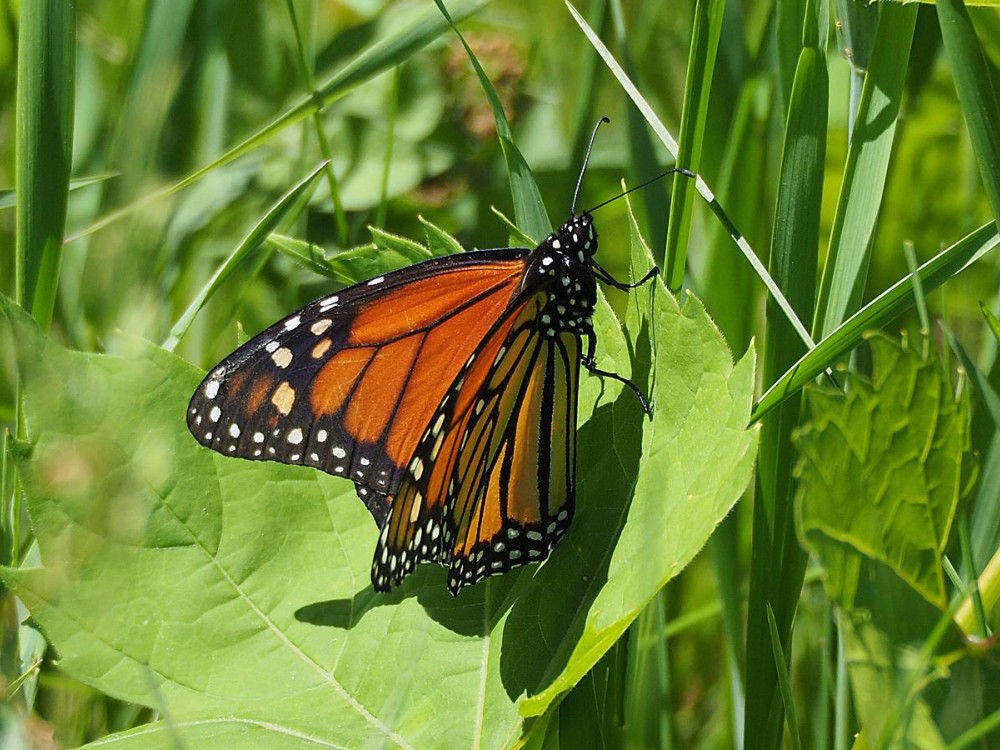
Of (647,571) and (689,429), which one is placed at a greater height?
(689,429)

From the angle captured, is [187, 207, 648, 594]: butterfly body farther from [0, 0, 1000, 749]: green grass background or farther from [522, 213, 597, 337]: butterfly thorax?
[0, 0, 1000, 749]: green grass background

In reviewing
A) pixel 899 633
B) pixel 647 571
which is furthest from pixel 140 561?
pixel 899 633

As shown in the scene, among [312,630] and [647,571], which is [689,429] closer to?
[647,571]

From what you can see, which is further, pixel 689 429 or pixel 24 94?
pixel 24 94

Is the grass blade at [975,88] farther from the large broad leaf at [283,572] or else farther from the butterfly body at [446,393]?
the butterfly body at [446,393]

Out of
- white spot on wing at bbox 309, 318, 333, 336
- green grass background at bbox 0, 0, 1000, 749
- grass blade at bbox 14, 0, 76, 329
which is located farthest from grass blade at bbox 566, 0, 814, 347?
grass blade at bbox 14, 0, 76, 329

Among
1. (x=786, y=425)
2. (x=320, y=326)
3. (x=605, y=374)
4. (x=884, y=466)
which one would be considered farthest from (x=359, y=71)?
(x=884, y=466)

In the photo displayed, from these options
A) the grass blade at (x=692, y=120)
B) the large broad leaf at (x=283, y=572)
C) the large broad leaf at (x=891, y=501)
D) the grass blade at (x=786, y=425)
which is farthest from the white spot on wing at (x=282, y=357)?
the large broad leaf at (x=891, y=501)
